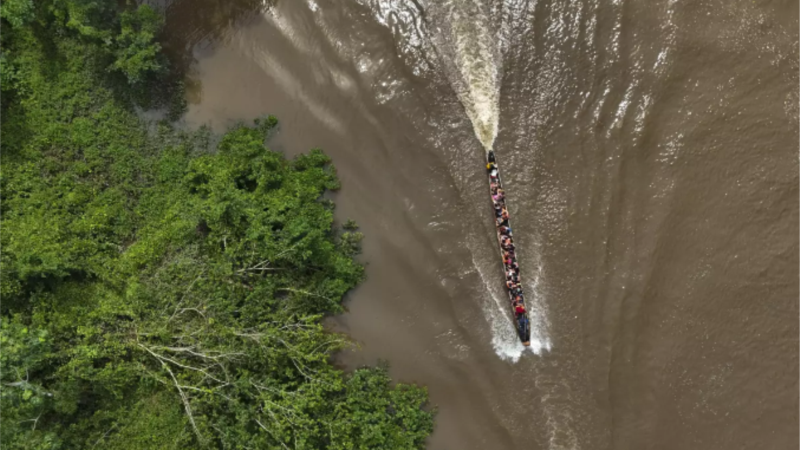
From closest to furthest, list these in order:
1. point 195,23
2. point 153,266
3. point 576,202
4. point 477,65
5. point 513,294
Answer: point 513,294 < point 576,202 < point 153,266 < point 477,65 < point 195,23

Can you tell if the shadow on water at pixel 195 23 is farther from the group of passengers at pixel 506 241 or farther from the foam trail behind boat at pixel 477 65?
the group of passengers at pixel 506 241

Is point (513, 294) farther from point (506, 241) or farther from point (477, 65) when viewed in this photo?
point (477, 65)

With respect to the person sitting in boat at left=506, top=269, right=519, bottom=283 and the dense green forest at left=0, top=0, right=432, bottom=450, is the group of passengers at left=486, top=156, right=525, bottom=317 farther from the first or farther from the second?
the dense green forest at left=0, top=0, right=432, bottom=450

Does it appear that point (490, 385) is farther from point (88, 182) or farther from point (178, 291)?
point (88, 182)

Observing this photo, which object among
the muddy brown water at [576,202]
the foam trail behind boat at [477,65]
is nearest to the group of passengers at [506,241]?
the muddy brown water at [576,202]

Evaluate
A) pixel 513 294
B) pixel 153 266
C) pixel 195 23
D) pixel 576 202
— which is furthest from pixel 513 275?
pixel 195 23

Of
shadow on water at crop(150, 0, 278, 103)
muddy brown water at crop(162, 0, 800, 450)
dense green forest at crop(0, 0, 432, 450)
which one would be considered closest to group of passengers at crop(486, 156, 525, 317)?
muddy brown water at crop(162, 0, 800, 450)
